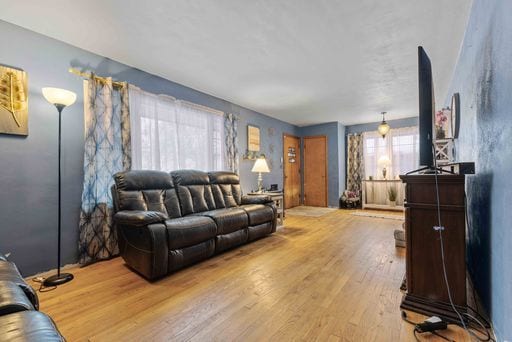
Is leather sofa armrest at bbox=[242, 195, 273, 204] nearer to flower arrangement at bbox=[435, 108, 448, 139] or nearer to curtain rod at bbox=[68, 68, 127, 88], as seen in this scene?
curtain rod at bbox=[68, 68, 127, 88]

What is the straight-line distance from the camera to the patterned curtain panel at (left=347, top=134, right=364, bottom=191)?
659 centimetres

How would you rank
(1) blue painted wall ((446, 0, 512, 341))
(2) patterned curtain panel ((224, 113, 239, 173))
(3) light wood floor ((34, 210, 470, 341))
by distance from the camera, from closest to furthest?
(1) blue painted wall ((446, 0, 512, 341)) < (3) light wood floor ((34, 210, 470, 341)) < (2) patterned curtain panel ((224, 113, 239, 173))

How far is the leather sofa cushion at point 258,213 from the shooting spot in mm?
3342

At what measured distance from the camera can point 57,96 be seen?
2.14 metres

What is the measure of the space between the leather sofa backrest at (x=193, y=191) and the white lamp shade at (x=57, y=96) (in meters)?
1.45

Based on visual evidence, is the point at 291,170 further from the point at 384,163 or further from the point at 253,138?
the point at 384,163

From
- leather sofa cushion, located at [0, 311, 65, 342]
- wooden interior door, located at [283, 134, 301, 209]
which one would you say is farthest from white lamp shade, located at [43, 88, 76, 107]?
wooden interior door, located at [283, 134, 301, 209]

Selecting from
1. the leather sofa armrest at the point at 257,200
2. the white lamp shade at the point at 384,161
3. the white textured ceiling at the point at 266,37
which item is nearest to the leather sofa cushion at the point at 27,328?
the white textured ceiling at the point at 266,37

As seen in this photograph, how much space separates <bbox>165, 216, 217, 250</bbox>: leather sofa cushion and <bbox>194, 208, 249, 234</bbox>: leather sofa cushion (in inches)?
3.8

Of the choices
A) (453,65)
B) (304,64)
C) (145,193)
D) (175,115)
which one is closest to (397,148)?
(453,65)

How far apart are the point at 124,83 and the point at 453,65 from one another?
14.1ft

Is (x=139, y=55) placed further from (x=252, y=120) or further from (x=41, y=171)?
(x=252, y=120)

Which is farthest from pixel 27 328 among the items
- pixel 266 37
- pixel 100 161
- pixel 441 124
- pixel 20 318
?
pixel 441 124

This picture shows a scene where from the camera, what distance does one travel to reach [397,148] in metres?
6.13
